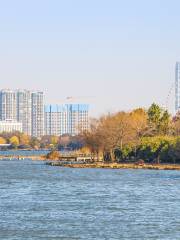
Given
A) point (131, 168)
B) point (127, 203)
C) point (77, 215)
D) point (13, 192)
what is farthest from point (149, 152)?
point (77, 215)

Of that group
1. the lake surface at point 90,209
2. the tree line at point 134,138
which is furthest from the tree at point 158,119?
the lake surface at point 90,209

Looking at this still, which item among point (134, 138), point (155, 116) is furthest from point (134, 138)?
point (155, 116)

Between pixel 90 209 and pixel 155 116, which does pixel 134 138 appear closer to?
pixel 155 116

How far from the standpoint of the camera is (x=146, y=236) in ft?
Answer: 110

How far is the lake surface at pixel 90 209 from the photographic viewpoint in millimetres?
34625

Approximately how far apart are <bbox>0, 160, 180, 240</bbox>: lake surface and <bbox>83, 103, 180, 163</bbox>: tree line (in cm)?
2925

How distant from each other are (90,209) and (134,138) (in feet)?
206

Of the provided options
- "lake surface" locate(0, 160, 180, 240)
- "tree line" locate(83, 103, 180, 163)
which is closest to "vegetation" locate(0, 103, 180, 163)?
"tree line" locate(83, 103, 180, 163)

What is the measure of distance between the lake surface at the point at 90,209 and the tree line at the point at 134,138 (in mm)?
29245

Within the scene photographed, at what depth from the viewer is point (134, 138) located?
10544 cm

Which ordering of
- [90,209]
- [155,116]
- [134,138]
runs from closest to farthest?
1. [90,209]
2. [134,138]
3. [155,116]

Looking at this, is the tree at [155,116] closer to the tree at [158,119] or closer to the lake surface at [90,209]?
the tree at [158,119]

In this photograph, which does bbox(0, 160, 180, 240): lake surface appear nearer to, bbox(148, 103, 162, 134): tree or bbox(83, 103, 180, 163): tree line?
bbox(83, 103, 180, 163): tree line

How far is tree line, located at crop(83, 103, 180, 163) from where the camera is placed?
97.7m
